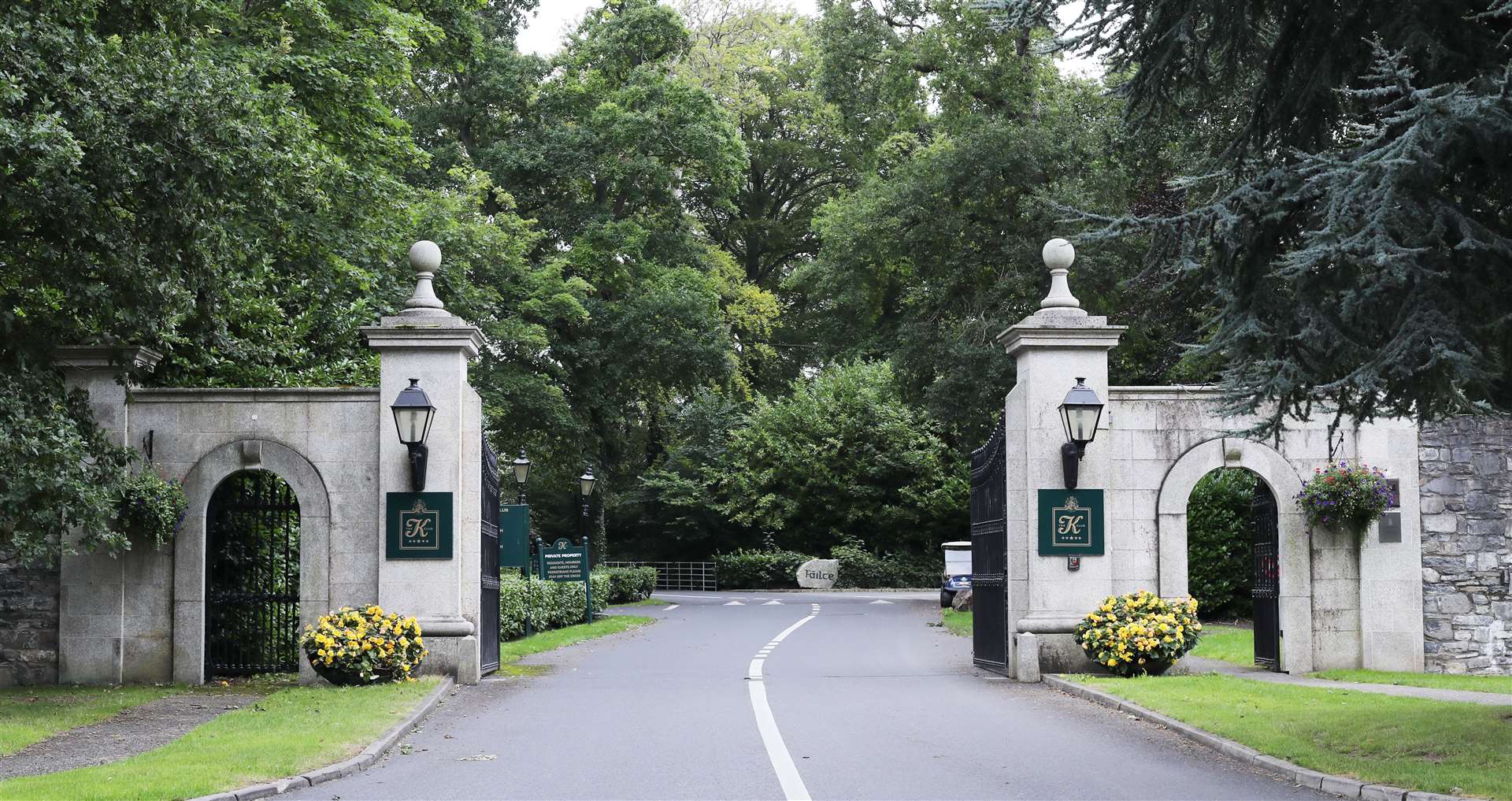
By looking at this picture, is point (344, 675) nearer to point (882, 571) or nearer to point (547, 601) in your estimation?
point (547, 601)

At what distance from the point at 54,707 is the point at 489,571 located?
4.83 m

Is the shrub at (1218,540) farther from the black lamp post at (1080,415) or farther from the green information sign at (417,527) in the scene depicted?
the green information sign at (417,527)

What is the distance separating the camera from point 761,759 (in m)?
9.36

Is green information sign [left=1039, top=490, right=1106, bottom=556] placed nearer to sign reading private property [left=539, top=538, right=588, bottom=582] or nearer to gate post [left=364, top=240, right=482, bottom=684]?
A: gate post [left=364, top=240, right=482, bottom=684]

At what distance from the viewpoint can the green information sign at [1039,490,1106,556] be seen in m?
15.0

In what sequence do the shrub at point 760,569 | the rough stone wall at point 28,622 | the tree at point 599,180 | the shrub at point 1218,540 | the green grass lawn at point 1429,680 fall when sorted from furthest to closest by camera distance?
the shrub at point 760,569 → the tree at point 599,180 → the shrub at point 1218,540 → the rough stone wall at point 28,622 → the green grass lawn at point 1429,680

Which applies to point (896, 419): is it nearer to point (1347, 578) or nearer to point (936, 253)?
point (936, 253)

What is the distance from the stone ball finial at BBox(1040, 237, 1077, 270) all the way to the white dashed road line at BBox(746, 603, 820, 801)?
5.73m

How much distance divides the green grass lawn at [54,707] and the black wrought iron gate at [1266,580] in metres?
11.8

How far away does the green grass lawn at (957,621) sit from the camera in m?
24.7

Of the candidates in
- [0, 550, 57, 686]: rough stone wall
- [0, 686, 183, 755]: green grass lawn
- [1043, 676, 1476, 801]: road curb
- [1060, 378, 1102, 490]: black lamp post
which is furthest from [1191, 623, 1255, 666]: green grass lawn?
[0, 550, 57, 686]: rough stone wall

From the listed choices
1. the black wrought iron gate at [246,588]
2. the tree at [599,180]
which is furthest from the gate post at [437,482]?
the tree at [599,180]

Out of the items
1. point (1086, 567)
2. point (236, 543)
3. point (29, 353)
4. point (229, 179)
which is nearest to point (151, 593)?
point (236, 543)

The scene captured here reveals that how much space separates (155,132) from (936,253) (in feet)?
71.2
